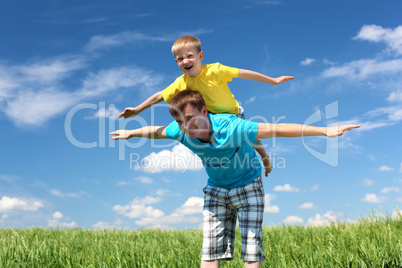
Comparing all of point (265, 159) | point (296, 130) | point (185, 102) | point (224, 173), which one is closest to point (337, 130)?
point (296, 130)

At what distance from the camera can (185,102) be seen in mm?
3406

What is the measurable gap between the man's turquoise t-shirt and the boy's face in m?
0.78

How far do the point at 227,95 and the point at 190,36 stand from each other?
87 cm

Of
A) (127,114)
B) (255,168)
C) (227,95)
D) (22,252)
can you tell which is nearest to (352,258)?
(255,168)

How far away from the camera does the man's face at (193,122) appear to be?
3.38 m

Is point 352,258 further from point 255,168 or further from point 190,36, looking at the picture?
point 190,36

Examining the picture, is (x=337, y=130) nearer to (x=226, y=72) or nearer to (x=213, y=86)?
(x=213, y=86)

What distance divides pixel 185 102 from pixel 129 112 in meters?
1.36

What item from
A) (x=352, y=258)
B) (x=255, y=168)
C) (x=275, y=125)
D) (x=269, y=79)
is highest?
(x=269, y=79)

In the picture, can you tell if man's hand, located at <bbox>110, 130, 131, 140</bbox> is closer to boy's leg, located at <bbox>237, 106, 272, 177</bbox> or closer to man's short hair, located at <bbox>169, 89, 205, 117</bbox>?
man's short hair, located at <bbox>169, 89, 205, 117</bbox>

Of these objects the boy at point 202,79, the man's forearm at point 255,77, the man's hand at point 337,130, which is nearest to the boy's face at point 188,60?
the boy at point 202,79

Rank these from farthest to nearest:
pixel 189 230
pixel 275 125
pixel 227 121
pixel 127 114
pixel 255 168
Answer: pixel 189 230 → pixel 127 114 → pixel 255 168 → pixel 227 121 → pixel 275 125

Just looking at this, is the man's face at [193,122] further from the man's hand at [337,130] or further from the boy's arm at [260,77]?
the boy's arm at [260,77]

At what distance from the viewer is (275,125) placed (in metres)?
3.16
